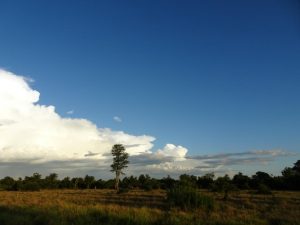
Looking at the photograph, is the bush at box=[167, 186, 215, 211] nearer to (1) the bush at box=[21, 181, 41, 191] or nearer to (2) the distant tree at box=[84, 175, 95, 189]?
(1) the bush at box=[21, 181, 41, 191]

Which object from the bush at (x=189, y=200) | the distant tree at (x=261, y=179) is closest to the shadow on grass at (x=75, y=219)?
the bush at (x=189, y=200)

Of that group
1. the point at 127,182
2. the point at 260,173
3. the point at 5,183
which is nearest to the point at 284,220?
the point at 260,173

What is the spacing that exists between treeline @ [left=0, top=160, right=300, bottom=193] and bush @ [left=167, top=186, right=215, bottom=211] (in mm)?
13823

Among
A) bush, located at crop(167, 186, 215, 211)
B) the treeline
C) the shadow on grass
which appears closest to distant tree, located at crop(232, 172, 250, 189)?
the treeline

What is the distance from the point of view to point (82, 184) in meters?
87.0

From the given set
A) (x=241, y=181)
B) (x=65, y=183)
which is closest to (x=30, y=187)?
(x=65, y=183)

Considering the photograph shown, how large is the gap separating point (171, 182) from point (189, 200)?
49.1 meters

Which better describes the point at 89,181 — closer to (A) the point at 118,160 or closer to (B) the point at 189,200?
(A) the point at 118,160

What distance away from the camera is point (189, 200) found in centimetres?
2455

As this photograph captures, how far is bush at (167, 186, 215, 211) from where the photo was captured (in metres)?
24.2

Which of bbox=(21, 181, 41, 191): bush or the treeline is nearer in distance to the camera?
the treeline

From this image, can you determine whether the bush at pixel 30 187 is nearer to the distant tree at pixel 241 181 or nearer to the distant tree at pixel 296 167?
the distant tree at pixel 241 181

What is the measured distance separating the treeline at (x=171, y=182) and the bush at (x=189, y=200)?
45.4 ft

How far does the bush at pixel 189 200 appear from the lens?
79.3ft
